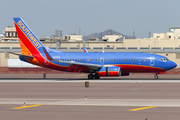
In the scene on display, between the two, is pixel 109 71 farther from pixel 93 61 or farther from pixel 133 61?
pixel 133 61

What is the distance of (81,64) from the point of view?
161 ft

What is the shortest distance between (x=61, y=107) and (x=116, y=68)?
1065 inches

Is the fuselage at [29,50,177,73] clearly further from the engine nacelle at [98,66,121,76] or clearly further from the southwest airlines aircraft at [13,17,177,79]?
the engine nacelle at [98,66,121,76]

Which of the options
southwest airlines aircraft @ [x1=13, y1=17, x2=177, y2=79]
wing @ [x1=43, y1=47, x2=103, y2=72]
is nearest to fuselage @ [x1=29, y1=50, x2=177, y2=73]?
southwest airlines aircraft @ [x1=13, y1=17, x2=177, y2=79]

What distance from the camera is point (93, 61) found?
167 feet

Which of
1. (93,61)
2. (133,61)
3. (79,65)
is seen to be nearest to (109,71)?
(93,61)

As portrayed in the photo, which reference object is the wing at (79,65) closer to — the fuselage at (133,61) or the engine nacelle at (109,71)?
the engine nacelle at (109,71)

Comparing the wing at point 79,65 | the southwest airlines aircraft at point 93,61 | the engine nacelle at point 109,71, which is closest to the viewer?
the engine nacelle at point 109,71

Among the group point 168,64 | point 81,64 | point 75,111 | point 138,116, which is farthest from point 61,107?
point 168,64

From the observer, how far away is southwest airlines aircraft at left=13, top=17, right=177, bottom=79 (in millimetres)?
49281

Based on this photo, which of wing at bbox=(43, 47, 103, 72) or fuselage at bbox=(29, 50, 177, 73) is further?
fuselage at bbox=(29, 50, 177, 73)

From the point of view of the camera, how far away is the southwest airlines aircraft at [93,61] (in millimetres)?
49281

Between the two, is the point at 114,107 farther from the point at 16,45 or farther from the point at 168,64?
the point at 16,45

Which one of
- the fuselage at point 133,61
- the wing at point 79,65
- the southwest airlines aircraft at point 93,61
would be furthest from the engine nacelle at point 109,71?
the fuselage at point 133,61
